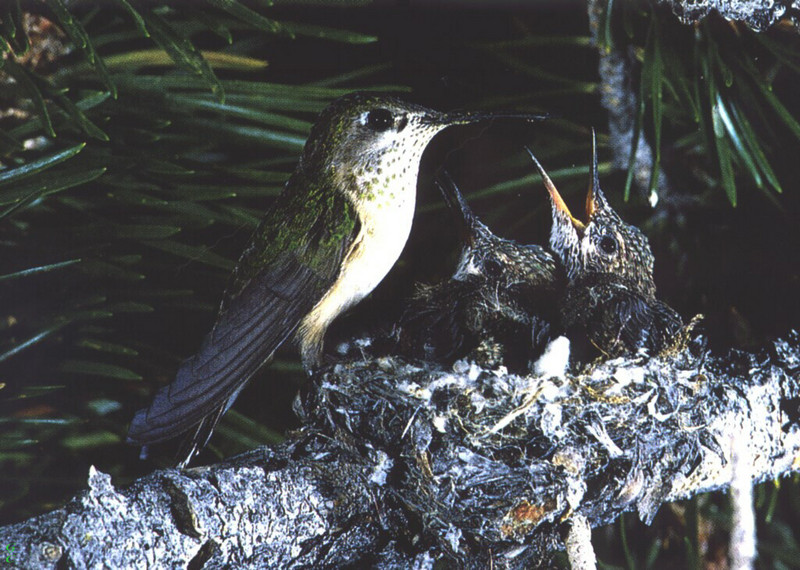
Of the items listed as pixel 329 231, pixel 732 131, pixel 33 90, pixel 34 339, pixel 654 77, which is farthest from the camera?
pixel 732 131

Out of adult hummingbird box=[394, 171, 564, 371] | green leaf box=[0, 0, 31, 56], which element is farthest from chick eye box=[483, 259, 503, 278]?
green leaf box=[0, 0, 31, 56]

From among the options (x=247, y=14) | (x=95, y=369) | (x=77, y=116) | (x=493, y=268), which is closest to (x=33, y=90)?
(x=77, y=116)

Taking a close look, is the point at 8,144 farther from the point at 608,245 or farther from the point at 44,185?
the point at 608,245

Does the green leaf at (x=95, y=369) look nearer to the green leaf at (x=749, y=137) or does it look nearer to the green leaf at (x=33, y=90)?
the green leaf at (x=33, y=90)

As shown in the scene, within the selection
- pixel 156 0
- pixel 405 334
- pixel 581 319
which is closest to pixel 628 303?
pixel 581 319

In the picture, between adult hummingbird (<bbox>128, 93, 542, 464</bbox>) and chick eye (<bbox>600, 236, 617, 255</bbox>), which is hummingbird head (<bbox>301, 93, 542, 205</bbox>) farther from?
chick eye (<bbox>600, 236, 617, 255</bbox>)

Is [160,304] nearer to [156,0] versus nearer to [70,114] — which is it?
[70,114]
